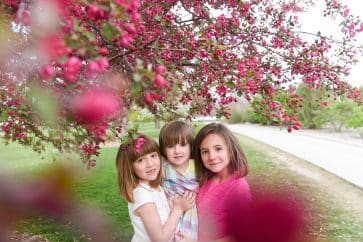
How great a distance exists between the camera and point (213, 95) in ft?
12.5

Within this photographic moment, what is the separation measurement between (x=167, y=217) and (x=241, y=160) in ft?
1.70

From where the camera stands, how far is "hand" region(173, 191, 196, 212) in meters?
2.23

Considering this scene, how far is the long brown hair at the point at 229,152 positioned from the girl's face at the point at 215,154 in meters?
0.03

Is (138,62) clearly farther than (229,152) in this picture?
No

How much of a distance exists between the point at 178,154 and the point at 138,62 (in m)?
1.62

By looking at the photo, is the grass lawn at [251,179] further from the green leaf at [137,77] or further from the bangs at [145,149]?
the green leaf at [137,77]

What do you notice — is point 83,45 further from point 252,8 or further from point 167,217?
point 252,8

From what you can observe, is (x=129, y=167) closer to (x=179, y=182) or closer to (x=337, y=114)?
(x=179, y=182)

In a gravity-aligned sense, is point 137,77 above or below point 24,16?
below

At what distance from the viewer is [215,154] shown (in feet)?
8.02

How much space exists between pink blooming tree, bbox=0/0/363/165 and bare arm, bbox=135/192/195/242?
0.44 meters

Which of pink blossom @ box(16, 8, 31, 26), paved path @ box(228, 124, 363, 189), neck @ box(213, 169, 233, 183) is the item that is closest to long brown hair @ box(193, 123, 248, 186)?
neck @ box(213, 169, 233, 183)

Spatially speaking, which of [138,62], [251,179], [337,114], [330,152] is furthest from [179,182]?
[337,114]

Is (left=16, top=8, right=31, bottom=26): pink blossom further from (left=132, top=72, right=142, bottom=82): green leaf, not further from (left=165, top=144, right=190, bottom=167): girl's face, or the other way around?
(left=165, top=144, right=190, bottom=167): girl's face
